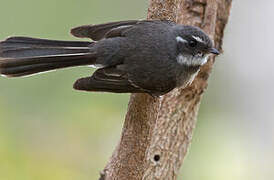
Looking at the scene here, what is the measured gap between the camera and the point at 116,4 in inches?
285

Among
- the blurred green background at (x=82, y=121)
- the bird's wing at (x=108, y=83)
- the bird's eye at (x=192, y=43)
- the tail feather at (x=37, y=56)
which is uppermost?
the bird's eye at (x=192, y=43)

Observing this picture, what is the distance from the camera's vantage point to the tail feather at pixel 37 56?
4551mm

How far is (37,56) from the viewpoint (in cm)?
458

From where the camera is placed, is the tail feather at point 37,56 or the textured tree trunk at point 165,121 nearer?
the textured tree trunk at point 165,121

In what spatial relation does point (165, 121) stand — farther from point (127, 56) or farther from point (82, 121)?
point (82, 121)

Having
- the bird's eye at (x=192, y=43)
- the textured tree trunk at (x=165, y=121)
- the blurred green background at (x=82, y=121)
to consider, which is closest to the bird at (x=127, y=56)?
the bird's eye at (x=192, y=43)

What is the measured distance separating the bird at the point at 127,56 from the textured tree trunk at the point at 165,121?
0.18 m

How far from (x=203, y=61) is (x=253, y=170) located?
1.03 metres

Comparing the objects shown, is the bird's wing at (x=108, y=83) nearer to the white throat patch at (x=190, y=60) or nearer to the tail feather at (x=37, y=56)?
the tail feather at (x=37, y=56)

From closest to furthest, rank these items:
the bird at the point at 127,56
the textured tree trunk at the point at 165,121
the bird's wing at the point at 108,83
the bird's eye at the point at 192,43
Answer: the textured tree trunk at the point at 165,121 < the bird's wing at the point at 108,83 < the bird at the point at 127,56 < the bird's eye at the point at 192,43

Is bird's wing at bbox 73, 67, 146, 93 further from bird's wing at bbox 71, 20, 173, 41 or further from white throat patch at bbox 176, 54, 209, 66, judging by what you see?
white throat patch at bbox 176, 54, 209, 66

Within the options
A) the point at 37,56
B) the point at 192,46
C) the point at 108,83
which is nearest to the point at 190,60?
the point at 192,46

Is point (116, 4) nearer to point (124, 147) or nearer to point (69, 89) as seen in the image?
point (69, 89)

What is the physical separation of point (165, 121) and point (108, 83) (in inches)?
20.6
